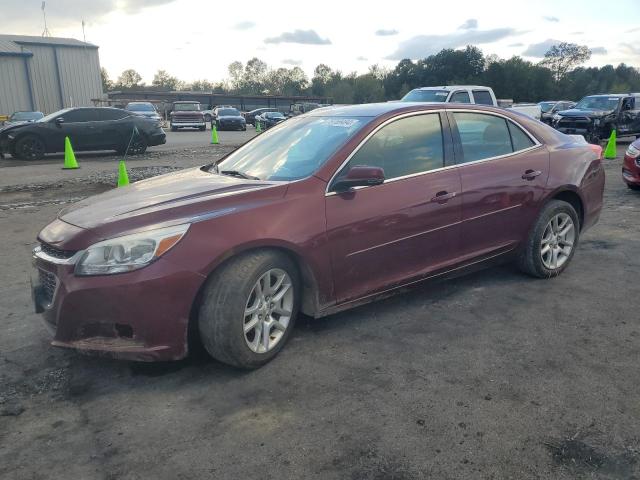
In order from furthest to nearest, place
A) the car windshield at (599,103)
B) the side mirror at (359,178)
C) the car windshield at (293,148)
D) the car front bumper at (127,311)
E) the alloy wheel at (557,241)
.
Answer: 1. the car windshield at (599,103)
2. the alloy wheel at (557,241)
3. the car windshield at (293,148)
4. the side mirror at (359,178)
5. the car front bumper at (127,311)

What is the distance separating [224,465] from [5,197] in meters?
8.82

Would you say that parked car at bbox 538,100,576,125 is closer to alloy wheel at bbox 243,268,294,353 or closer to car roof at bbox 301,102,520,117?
car roof at bbox 301,102,520,117

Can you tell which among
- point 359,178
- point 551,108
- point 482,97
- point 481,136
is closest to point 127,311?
point 359,178

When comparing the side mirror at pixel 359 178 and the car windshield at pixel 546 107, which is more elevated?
the car windshield at pixel 546 107

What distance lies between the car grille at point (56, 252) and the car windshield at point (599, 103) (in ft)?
64.2

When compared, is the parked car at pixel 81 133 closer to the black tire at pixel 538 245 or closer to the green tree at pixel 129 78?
the black tire at pixel 538 245

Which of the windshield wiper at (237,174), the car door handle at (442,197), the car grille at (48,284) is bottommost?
the car grille at (48,284)

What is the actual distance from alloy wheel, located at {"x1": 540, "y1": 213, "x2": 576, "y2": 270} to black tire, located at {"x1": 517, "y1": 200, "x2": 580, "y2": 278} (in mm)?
44

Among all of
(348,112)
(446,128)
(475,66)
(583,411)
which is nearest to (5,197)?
(348,112)

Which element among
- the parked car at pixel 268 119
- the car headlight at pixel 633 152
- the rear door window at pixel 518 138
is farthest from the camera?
the parked car at pixel 268 119

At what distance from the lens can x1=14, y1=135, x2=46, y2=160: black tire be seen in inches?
574

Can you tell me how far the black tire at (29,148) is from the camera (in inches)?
574

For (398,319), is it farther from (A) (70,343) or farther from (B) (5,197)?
(B) (5,197)

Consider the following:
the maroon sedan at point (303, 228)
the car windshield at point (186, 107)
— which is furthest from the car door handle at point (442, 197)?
the car windshield at point (186, 107)
